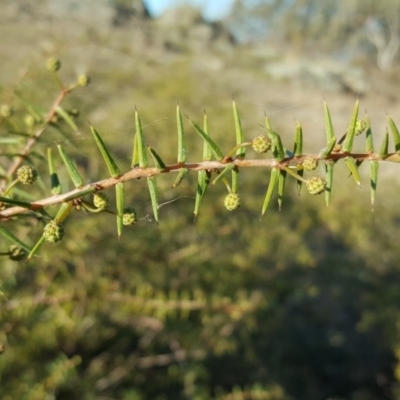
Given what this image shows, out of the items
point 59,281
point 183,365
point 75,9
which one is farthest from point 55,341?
point 75,9

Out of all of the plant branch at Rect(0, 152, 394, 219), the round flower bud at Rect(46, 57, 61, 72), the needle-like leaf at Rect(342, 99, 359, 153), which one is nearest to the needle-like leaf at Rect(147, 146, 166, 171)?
the plant branch at Rect(0, 152, 394, 219)

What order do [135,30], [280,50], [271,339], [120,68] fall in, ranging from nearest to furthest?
[271,339]
[120,68]
[135,30]
[280,50]

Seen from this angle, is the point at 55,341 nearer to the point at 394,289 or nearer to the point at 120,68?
the point at 394,289

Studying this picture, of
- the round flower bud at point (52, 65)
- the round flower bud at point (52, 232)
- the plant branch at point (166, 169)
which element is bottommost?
the round flower bud at point (52, 232)

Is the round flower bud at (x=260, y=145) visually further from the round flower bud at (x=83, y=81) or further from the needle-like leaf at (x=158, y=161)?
the round flower bud at (x=83, y=81)

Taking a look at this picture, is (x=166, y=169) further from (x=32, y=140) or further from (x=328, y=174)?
(x=32, y=140)

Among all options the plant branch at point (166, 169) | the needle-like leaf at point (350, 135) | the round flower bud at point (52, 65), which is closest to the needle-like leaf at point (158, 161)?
the plant branch at point (166, 169)

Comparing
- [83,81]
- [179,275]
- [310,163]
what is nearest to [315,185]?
[310,163]

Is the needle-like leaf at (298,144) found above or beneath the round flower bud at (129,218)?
above
